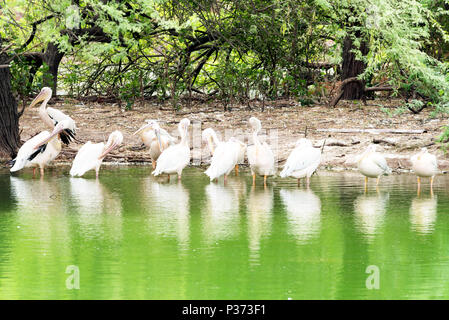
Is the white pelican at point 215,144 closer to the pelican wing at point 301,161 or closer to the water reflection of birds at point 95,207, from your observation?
the pelican wing at point 301,161

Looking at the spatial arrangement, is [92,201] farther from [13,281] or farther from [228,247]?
[13,281]

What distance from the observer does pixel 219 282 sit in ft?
19.1

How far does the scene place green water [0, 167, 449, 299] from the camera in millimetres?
5723

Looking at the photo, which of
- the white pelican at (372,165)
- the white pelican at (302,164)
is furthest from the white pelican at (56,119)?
the white pelican at (372,165)

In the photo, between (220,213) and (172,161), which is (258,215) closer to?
(220,213)

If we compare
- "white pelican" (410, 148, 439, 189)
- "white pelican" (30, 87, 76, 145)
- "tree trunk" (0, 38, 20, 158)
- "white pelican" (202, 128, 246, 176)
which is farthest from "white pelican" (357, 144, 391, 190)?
"tree trunk" (0, 38, 20, 158)

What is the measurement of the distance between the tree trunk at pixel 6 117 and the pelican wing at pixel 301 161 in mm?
5206

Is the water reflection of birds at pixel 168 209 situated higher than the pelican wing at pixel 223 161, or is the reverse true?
the pelican wing at pixel 223 161

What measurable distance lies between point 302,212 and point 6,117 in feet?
21.9

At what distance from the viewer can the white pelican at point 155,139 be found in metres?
12.7

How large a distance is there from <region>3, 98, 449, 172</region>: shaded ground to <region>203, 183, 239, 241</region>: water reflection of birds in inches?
113

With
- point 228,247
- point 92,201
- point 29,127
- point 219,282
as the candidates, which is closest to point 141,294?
point 219,282

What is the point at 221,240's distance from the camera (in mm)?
7262
